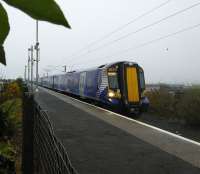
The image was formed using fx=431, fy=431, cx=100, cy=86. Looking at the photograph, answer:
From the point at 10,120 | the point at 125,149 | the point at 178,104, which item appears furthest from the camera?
the point at 178,104

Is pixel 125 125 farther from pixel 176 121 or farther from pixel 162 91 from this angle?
pixel 162 91

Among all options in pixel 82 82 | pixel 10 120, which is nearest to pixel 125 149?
pixel 10 120

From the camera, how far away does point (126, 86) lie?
25.5 metres

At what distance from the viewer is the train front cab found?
2517 centimetres

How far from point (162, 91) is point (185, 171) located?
21.5m

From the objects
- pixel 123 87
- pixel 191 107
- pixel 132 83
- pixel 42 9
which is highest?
pixel 42 9

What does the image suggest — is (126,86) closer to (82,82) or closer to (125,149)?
(82,82)

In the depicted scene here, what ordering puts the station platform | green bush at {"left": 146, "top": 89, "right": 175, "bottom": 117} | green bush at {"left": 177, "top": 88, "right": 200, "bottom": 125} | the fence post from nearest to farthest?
the fence post
the station platform
green bush at {"left": 177, "top": 88, "right": 200, "bottom": 125}
green bush at {"left": 146, "top": 89, "right": 175, "bottom": 117}

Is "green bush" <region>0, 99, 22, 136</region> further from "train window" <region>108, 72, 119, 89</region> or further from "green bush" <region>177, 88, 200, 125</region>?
"train window" <region>108, 72, 119, 89</region>

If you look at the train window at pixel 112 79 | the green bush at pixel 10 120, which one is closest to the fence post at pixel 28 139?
the green bush at pixel 10 120

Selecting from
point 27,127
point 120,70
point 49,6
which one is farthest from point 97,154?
point 120,70

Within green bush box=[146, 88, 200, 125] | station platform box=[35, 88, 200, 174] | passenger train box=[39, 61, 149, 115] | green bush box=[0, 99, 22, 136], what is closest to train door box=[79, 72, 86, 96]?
green bush box=[146, 88, 200, 125]

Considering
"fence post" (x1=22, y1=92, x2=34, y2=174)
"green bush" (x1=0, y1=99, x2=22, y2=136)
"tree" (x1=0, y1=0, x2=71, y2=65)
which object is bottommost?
"green bush" (x1=0, y1=99, x2=22, y2=136)

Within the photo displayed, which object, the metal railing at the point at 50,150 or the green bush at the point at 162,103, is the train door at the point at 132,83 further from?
the metal railing at the point at 50,150
